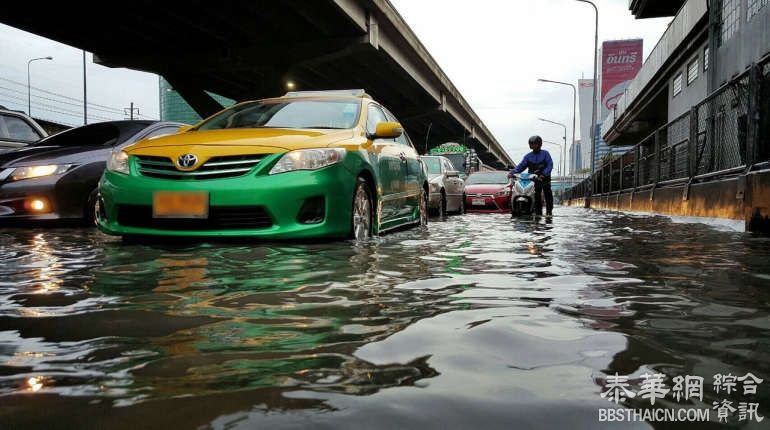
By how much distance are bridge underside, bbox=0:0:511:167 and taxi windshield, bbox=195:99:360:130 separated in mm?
15333

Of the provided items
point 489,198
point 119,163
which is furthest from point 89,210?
point 489,198

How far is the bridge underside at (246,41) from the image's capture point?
22234 mm

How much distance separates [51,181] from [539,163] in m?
8.42

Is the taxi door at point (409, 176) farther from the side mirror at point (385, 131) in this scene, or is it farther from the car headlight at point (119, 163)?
the car headlight at point (119, 163)

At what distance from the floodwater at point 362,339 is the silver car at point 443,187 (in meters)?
7.53

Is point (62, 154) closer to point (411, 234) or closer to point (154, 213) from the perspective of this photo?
point (154, 213)

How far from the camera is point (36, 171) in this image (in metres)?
7.17

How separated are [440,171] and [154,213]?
8642 millimetres

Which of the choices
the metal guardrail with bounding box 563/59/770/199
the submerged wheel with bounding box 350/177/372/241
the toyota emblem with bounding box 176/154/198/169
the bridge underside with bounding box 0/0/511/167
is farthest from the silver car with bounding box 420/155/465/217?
the bridge underside with bounding box 0/0/511/167

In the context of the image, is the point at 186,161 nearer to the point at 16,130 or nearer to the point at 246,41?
the point at 16,130

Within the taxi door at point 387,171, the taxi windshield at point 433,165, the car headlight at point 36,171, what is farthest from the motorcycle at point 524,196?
the car headlight at point 36,171

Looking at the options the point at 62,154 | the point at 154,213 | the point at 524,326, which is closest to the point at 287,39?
the point at 62,154

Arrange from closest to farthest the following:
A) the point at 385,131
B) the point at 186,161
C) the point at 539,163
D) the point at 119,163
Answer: the point at 186,161 < the point at 119,163 < the point at 385,131 < the point at 539,163

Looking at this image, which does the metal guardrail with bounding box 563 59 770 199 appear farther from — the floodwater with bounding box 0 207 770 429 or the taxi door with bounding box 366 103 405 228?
the taxi door with bounding box 366 103 405 228
